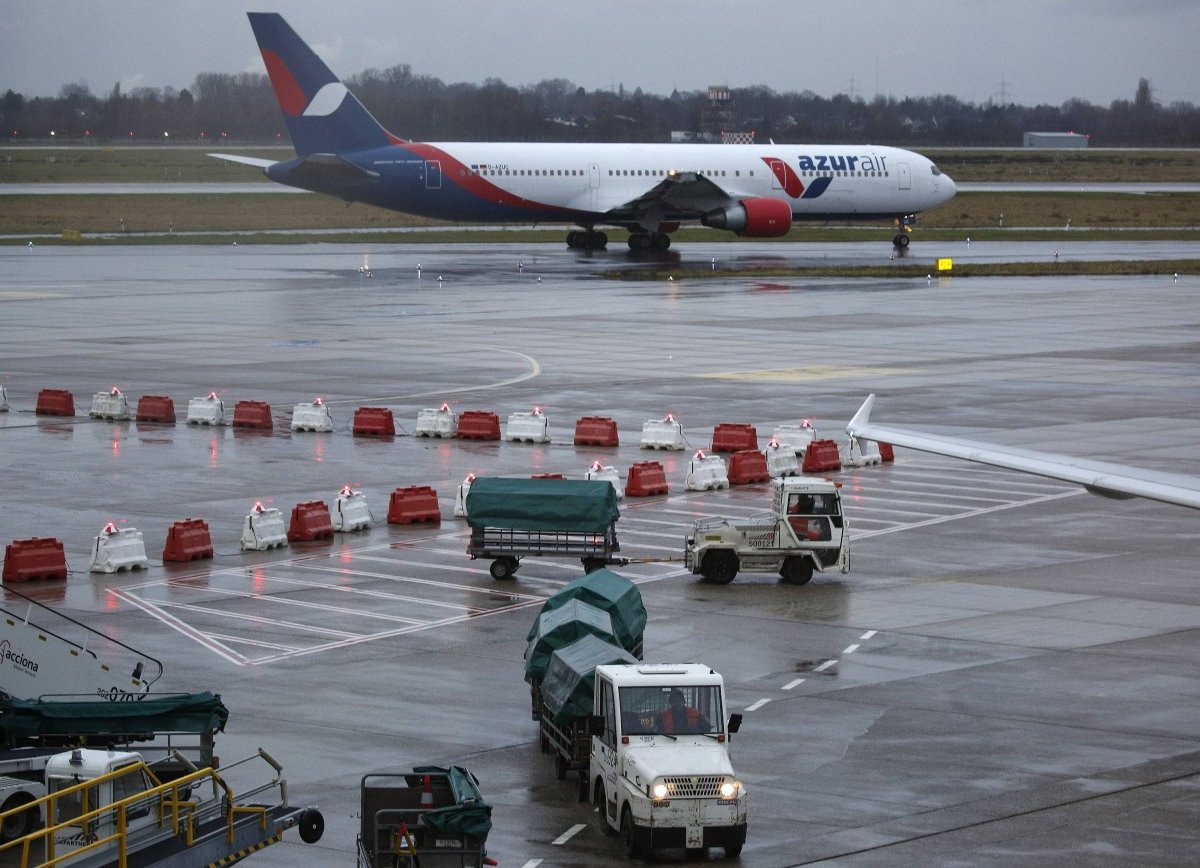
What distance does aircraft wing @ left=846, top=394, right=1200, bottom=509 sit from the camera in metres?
19.7

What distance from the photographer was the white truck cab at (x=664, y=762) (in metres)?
17.8

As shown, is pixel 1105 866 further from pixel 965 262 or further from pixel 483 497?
pixel 965 262

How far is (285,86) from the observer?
99.2 meters

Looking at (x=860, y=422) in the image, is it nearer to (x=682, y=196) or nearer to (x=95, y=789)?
(x=95, y=789)

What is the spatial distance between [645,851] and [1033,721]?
6.93 m

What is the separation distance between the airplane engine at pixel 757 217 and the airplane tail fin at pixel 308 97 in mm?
20841

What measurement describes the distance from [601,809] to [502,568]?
40.6 ft

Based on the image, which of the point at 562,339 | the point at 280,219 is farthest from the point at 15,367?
the point at 280,219

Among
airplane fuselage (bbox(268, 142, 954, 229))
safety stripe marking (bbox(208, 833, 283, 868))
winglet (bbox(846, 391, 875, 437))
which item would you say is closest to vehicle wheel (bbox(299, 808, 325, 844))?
safety stripe marking (bbox(208, 833, 283, 868))

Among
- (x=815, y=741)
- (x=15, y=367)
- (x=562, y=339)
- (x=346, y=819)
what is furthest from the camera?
(x=562, y=339)

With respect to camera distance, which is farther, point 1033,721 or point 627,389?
point 627,389

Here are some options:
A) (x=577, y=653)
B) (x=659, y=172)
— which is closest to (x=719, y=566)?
(x=577, y=653)

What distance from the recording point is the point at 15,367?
59.1m

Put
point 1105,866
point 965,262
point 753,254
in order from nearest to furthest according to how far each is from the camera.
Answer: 1. point 1105,866
2. point 965,262
3. point 753,254
